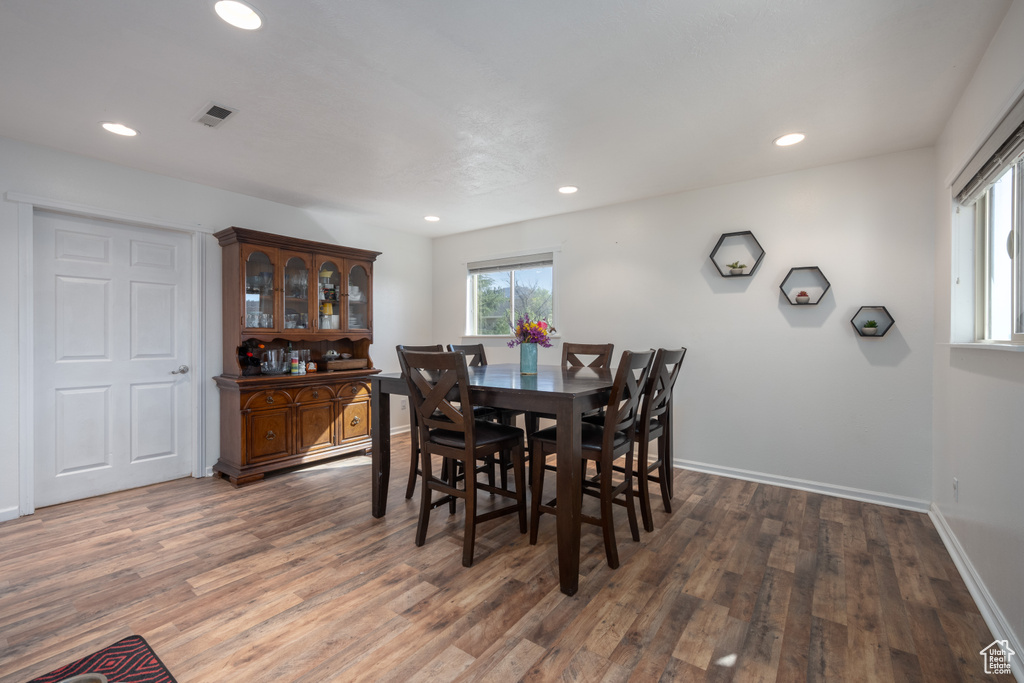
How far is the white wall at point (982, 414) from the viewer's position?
63.5 inches

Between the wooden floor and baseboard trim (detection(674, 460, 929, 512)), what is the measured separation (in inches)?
4.5

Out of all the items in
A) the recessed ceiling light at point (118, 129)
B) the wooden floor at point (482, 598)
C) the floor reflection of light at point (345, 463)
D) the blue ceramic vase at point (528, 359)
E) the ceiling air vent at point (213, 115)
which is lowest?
the floor reflection of light at point (345, 463)

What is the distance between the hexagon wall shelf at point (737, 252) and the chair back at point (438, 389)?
2.44 meters

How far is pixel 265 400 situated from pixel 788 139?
4192mm

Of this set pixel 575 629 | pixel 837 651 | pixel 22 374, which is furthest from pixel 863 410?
pixel 22 374

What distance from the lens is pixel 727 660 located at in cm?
158

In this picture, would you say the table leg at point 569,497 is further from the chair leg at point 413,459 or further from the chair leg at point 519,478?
the chair leg at point 413,459

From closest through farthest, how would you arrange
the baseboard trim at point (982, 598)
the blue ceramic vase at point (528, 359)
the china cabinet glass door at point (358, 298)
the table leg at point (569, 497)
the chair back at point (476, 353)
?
the baseboard trim at point (982, 598)
the table leg at point (569, 497)
the blue ceramic vase at point (528, 359)
the chair back at point (476, 353)
the china cabinet glass door at point (358, 298)

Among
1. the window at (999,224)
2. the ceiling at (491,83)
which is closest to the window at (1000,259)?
the window at (999,224)

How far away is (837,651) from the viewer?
1.63m

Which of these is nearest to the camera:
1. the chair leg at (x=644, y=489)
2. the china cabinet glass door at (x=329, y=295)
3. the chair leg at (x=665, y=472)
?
the chair leg at (x=644, y=489)

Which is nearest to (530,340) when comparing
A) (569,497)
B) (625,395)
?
(625,395)

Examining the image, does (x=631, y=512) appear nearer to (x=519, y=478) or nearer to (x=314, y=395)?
(x=519, y=478)

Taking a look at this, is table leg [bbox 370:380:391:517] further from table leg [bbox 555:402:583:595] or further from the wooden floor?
table leg [bbox 555:402:583:595]
